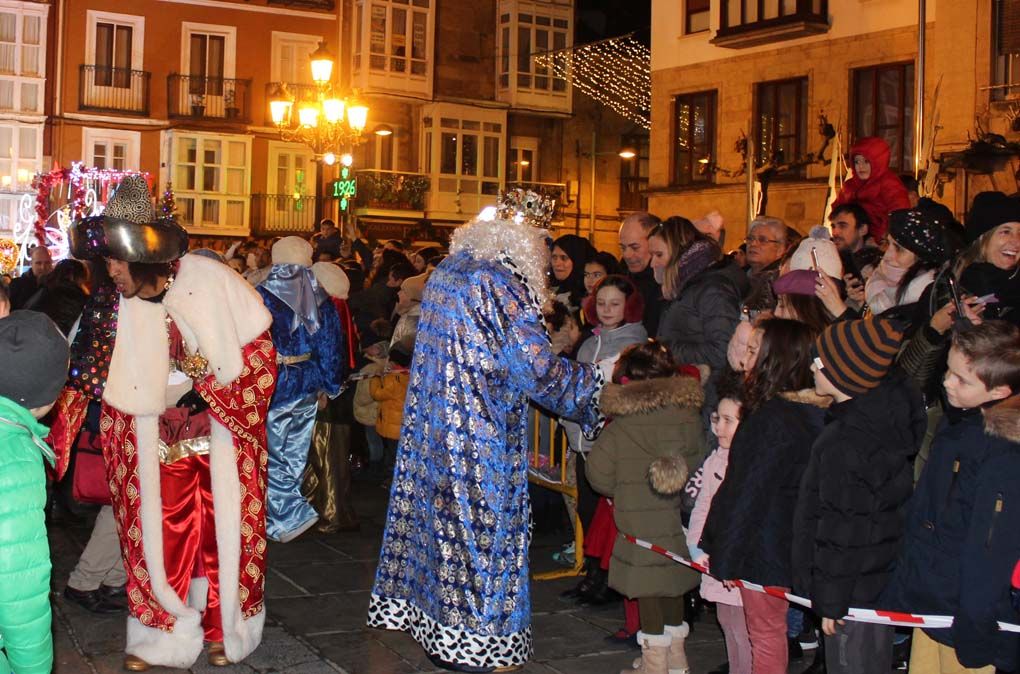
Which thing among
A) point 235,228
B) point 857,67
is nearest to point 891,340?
point 857,67

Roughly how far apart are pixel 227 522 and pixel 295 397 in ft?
9.29

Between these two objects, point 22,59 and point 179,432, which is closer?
point 179,432

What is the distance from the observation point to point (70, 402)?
6.03 meters

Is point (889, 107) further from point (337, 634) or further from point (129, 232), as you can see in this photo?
point (129, 232)

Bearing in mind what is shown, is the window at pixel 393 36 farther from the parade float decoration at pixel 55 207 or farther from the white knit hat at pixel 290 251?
the white knit hat at pixel 290 251

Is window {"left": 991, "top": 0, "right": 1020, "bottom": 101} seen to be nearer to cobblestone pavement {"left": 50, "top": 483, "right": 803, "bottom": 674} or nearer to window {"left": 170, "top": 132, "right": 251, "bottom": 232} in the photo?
cobblestone pavement {"left": 50, "top": 483, "right": 803, "bottom": 674}

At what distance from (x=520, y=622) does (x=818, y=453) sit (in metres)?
1.75

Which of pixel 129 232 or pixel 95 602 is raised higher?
pixel 129 232

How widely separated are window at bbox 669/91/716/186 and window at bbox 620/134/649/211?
12.9 metres

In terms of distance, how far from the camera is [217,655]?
571cm

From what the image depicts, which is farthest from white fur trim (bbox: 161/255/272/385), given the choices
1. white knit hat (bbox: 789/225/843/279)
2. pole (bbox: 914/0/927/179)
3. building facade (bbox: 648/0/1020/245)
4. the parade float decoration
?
building facade (bbox: 648/0/1020/245)

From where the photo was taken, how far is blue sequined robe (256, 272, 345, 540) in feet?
27.3

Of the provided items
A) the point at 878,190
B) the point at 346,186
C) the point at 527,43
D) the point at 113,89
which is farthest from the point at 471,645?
the point at 527,43

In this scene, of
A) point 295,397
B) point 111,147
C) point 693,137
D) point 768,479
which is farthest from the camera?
point 111,147
